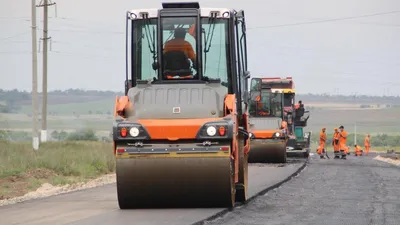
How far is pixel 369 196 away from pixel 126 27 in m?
6.12

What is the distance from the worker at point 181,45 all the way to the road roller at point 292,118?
26720mm

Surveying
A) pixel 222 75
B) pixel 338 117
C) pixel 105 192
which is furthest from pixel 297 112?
pixel 338 117

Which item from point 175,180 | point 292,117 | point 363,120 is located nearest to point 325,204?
point 175,180

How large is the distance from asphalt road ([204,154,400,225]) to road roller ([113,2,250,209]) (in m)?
0.78

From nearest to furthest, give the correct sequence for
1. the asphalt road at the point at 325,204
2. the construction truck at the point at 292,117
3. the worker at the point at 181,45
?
the asphalt road at the point at 325,204 → the worker at the point at 181,45 → the construction truck at the point at 292,117

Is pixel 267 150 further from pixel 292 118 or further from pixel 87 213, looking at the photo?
pixel 87 213

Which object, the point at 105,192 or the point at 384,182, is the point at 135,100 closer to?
the point at 105,192

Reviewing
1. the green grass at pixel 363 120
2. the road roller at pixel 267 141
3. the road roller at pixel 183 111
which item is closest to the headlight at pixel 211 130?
the road roller at pixel 183 111

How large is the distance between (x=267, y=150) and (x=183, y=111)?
20.2 metres

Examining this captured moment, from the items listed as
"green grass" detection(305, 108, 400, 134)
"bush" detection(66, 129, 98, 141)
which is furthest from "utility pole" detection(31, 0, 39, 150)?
"green grass" detection(305, 108, 400, 134)

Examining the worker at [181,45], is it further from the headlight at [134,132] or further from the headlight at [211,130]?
the headlight at [134,132]

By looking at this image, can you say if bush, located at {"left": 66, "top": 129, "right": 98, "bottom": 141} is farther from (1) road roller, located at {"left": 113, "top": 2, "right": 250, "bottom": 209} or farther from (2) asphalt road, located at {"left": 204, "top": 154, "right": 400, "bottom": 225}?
(1) road roller, located at {"left": 113, "top": 2, "right": 250, "bottom": 209}

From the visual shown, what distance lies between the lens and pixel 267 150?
34.6m

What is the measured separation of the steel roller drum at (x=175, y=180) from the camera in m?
14.0
